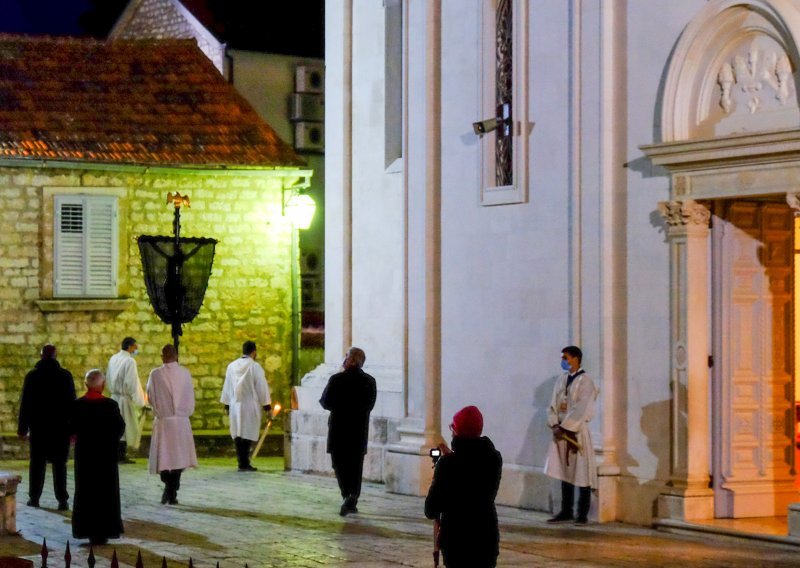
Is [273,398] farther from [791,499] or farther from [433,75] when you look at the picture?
[791,499]

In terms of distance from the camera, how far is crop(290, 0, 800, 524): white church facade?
14055 mm

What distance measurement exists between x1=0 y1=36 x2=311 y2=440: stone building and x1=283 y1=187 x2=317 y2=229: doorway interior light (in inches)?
3.2

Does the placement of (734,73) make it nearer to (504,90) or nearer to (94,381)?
(504,90)

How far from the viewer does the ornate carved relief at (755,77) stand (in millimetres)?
13453

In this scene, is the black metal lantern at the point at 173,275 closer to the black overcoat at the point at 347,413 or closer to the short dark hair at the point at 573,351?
the black overcoat at the point at 347,413

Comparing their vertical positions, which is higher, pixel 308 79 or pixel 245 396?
pixel 308 79

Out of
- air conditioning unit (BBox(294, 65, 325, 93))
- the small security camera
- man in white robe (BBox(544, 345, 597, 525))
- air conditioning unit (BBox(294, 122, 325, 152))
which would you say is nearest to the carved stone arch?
man in white robe (BBox(544, 345, 597, 525))

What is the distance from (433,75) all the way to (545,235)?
2.70 m

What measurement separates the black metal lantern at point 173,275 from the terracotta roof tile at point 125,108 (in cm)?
634

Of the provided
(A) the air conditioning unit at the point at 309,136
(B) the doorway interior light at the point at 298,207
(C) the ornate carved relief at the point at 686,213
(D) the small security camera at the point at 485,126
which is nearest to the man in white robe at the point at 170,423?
(D) the small security camera at the point at 485,126

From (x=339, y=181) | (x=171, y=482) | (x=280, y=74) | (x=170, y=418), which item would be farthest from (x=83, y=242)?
(x=171, y=482)

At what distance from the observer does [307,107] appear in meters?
28.8

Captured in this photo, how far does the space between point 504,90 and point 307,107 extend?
12.7m

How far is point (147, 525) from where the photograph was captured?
14688 millimetres
